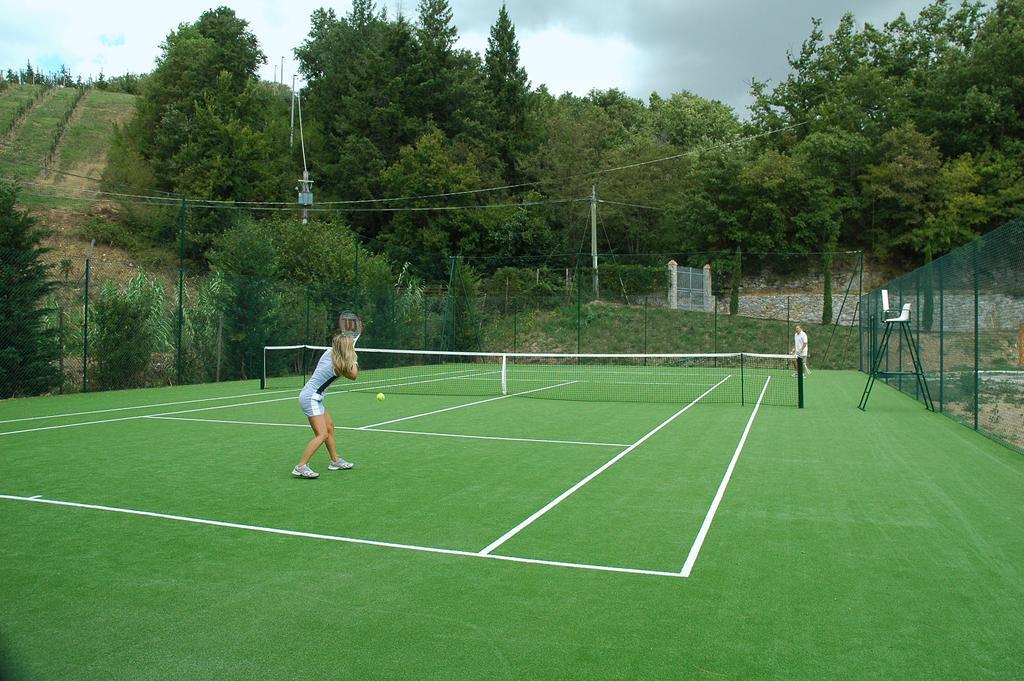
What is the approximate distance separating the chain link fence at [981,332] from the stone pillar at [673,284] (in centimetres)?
1990

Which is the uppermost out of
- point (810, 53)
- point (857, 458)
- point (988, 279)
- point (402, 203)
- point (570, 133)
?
point (810, 53)

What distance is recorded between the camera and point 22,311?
15.1m

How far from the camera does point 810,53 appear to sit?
52.8 m

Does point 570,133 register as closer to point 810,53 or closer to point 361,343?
point 810,53

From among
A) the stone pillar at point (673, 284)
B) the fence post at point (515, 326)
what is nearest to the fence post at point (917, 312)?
the fence post at point (515, 326)

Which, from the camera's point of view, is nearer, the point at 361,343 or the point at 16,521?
the point at 16,521

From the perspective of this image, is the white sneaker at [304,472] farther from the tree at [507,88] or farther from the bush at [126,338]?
the tree at [507,88]

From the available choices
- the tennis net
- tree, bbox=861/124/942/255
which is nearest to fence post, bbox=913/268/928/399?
the tennis net

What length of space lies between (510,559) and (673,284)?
31.6 m

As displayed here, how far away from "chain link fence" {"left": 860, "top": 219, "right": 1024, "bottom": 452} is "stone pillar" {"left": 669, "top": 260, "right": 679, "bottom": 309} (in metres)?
19.9

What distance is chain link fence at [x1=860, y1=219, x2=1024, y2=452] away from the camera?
9734 millimetres

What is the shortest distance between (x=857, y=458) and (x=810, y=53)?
167 feet

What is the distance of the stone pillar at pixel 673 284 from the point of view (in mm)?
35172

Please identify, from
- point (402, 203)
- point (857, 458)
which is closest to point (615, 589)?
point (857, 458)
